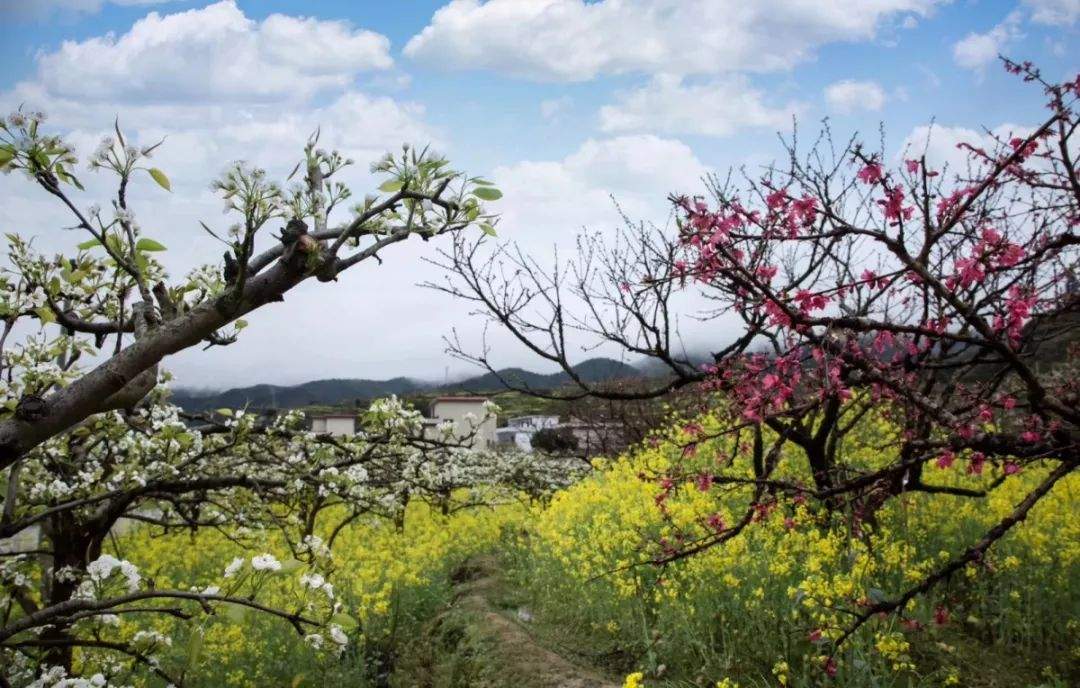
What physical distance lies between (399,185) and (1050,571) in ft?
20.8

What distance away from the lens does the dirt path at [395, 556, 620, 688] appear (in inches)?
241

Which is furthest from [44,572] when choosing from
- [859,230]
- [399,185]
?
[859,230]

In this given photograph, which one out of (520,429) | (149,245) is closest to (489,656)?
(149,245)

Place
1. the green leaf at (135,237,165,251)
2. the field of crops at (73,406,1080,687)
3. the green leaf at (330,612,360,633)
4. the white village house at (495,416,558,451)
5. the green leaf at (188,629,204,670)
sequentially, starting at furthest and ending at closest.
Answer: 1. the white village house at (495,416,558,451)
2. the field of crops at (73,406,1080,687)
3. the green leaf at (135,237,165,251)
4. the green leaf at (330,612,360,633)
5. the green leaf at (188,629,204,670)

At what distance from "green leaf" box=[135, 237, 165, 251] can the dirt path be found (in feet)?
14.3

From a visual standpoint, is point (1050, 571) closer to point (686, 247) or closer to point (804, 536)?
point (804, 536)

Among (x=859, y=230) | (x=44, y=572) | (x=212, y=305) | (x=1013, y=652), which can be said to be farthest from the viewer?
(x=44, y=572)

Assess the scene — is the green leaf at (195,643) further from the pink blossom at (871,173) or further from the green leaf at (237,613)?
the pink blossom at (871,173)

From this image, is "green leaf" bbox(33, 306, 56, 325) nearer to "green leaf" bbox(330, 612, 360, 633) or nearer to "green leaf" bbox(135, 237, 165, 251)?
"green leaf" bbox(135, 237, 165, 251)

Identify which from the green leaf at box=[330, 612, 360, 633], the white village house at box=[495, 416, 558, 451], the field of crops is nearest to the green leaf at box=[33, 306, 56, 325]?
the field of crops

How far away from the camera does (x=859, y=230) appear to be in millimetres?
3121

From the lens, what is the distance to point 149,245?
2.82 meters

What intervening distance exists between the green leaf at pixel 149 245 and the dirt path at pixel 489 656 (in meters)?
4.37

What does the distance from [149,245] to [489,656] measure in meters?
5.26
